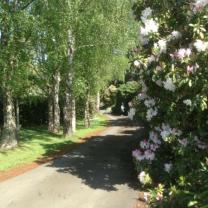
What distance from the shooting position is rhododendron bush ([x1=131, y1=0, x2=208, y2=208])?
999 cm

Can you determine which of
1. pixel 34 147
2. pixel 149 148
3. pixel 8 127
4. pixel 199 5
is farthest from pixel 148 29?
pixel 34 147

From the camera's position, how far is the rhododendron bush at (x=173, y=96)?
999 cm

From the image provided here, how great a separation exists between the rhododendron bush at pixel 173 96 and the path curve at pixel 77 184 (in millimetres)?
1804

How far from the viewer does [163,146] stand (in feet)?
40.6

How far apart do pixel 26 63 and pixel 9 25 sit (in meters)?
2.13

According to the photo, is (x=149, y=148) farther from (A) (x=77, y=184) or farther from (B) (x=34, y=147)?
(B) (x=34, y=147)

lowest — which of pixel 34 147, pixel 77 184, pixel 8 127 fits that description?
pixel 77 184

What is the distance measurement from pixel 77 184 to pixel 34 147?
9272 millimetres

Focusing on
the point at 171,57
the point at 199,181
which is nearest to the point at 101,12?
the point at 171,57

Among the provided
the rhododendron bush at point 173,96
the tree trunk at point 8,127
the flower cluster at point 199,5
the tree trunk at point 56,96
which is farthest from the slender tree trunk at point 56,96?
the flower cluster at point 199,5

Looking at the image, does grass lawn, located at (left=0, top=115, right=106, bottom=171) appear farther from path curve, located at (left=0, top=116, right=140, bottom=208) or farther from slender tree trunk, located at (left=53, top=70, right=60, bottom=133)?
path curve, located at (left=0, top=116, right=140, bottom=208)

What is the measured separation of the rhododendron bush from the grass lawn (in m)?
7.53

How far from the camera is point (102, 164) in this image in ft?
62.3

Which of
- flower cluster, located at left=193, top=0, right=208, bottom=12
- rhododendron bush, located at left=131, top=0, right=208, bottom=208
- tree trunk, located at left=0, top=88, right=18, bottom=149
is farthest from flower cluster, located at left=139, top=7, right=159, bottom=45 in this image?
tree trunk, located at left=0, top=88, right=18, bottom=149
